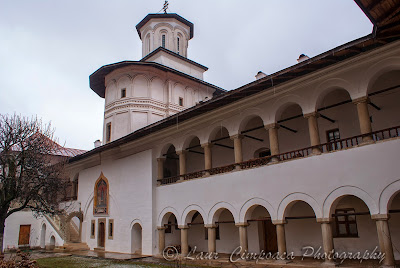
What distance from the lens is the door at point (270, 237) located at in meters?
14.0

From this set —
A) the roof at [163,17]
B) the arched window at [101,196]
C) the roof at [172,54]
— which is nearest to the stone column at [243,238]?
the arched window at [101,196]

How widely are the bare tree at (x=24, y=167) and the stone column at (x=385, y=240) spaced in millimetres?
12895

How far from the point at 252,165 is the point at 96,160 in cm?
1167

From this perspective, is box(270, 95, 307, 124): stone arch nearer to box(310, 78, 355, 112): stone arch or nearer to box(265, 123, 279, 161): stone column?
box(265, 123, 279, 161): stone column

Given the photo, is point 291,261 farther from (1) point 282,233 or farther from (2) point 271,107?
(2) point 271,107

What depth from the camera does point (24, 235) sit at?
23531 mm

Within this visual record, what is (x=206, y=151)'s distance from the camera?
14266 millimetres

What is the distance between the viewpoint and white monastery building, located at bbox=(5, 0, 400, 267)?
31.2 ft

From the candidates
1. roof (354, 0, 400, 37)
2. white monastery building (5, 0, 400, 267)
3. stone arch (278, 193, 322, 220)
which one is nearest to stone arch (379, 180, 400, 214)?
white monastery building (5, 0, 400, 267)

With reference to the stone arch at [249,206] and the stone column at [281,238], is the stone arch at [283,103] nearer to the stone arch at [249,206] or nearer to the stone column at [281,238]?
the stone arch at [249,206]

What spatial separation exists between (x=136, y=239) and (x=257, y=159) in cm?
833

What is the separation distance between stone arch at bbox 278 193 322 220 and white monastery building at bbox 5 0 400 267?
35 millimetres

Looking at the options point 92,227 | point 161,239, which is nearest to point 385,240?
point 161,239

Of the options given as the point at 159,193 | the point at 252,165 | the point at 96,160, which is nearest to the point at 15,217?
the point at 96,160
